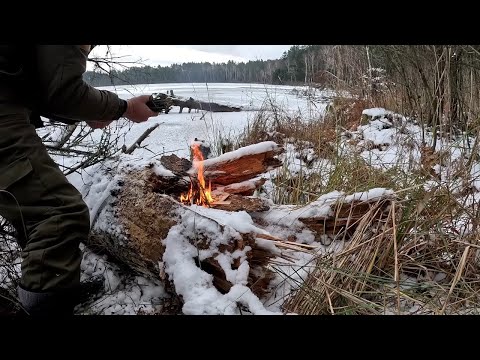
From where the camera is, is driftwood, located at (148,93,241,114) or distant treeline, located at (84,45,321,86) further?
distant treeline, located at (84,45,321,86)

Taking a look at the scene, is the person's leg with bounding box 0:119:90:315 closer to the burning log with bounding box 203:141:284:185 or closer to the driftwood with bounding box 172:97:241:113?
the burning log with bounding box 203:141:284:185

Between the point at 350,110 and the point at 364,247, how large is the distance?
312 centimetres

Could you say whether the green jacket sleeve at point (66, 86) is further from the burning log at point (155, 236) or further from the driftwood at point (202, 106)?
the driftwood at point (202, 106)

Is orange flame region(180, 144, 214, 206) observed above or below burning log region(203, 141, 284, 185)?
below

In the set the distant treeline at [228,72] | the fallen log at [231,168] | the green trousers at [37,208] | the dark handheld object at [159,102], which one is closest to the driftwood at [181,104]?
the dark handheld object at [159,102]

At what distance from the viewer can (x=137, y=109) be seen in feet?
5.41

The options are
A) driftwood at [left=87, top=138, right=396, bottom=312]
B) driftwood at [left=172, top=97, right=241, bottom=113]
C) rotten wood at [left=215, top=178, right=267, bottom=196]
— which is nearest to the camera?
driftwood at [left=87, top=138, right=396, bottom=312]

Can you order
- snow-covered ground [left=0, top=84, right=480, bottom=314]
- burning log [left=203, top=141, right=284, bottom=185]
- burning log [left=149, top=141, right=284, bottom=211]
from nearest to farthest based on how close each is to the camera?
snow-covered ground [left=0, top=84, right=480, bottom=314] → burning log [left=149, top=141, right=284, bottom=211] → burning log [left=203, top=141, right=284, bottom=185]

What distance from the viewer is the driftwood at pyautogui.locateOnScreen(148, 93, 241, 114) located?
1783 mm

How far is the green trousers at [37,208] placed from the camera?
1.34m

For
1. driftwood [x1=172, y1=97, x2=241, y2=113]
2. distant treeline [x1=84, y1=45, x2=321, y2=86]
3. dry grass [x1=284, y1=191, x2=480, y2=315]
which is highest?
distant treeline [x1=84, y1=45, x2=321, y2=86]

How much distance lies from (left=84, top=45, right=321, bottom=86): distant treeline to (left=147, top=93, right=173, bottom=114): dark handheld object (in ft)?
2.54

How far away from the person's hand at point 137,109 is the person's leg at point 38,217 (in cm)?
40

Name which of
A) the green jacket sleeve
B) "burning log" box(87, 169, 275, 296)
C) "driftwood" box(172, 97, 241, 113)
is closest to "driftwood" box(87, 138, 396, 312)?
"burning log" box(87, 169, 275, 296)
